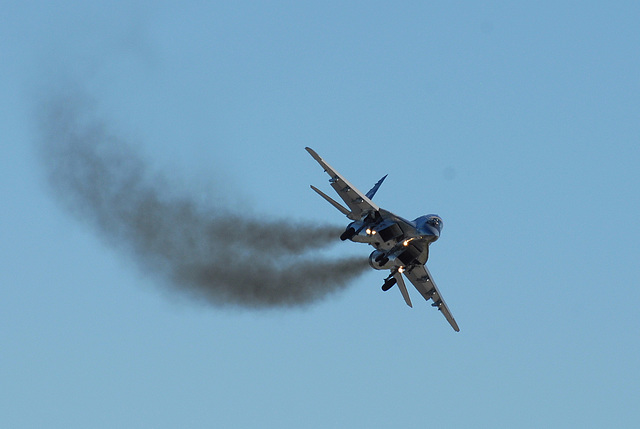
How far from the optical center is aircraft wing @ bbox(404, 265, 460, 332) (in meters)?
113

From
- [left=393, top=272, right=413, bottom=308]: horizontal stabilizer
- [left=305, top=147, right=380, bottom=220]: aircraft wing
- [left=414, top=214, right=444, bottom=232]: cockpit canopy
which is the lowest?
[left=414, top=214, right=444, bottom=232]: cockpit canopy

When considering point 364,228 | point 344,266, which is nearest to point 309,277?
point 344,266

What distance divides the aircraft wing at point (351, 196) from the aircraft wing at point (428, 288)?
1121cm

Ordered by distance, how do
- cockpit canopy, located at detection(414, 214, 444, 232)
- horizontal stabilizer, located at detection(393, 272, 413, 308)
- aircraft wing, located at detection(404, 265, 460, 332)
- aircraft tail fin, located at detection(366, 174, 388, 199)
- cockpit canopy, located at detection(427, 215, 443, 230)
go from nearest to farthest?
cockpit canopy, located at detection(414, 214, 444, 232) < cockpit canopy, located at detection(427, 215, 443, 230) < aircraft tail fin, located at detection(366, 174, 388, 199) < horizontal stabilizer, located at detection(393, 272, 413, 308) < aircraft wing, located at detection(404, 265, 460, 332)

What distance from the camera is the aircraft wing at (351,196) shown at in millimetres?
101938

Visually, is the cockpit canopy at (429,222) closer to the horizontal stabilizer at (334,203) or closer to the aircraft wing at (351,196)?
the aircraft wing at (351,196)

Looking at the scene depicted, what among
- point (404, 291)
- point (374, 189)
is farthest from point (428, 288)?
point (374, 189)

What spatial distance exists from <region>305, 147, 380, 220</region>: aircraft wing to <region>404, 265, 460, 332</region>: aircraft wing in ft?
36.8

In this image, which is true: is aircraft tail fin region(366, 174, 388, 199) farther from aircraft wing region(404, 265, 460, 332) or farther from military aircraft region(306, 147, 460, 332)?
aircraft wing region(404, 265, 460, 332)

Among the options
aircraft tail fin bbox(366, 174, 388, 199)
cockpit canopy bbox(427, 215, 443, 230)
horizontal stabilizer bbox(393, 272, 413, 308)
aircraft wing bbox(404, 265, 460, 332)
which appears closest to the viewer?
cockpit canopy bbox(427, 215, 443, 230)

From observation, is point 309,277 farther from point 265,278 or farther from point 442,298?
point 442,298

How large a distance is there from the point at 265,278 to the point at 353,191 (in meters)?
12.3

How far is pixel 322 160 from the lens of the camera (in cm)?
10088

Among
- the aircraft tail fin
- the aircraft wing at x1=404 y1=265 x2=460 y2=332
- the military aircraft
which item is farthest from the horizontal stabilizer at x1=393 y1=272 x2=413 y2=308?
the aircraft tail fin
